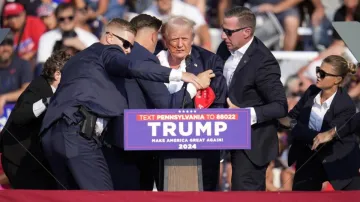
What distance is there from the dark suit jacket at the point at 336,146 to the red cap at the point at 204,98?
1.10 meters

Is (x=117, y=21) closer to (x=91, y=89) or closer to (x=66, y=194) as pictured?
(x=91, y=89)

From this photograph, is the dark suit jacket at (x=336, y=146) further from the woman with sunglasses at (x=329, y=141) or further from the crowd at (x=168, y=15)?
the crowd at (x=168, y=15)

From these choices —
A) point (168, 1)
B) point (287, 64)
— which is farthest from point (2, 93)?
point (287, 64)

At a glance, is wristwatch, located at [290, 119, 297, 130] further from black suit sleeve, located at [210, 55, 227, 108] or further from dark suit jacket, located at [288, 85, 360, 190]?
black suit sleeve, located at [210, 55, 227, 108]

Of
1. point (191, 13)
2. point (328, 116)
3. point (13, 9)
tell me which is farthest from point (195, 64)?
point (13, 9)

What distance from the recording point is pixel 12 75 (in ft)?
37.7

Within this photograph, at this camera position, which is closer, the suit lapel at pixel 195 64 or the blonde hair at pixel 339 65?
the suit lapel at pixel 195 64

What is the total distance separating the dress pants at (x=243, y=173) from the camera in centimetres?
815

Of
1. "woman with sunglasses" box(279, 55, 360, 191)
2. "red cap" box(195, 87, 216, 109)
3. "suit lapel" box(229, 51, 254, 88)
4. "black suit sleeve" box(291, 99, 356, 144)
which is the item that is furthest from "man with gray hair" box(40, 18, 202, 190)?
"woman with sunglasses" box(279, 55, 360, 191)

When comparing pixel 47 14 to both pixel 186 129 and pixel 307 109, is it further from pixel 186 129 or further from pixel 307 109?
pixel 186 129

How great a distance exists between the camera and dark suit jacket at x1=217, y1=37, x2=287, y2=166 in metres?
8.13

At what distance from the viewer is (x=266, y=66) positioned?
26.8 ft

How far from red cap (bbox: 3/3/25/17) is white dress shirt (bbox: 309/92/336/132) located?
177 inches

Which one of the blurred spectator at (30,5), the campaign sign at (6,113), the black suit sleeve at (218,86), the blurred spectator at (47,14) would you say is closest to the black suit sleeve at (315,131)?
the black suit sleeve at (218,86)
